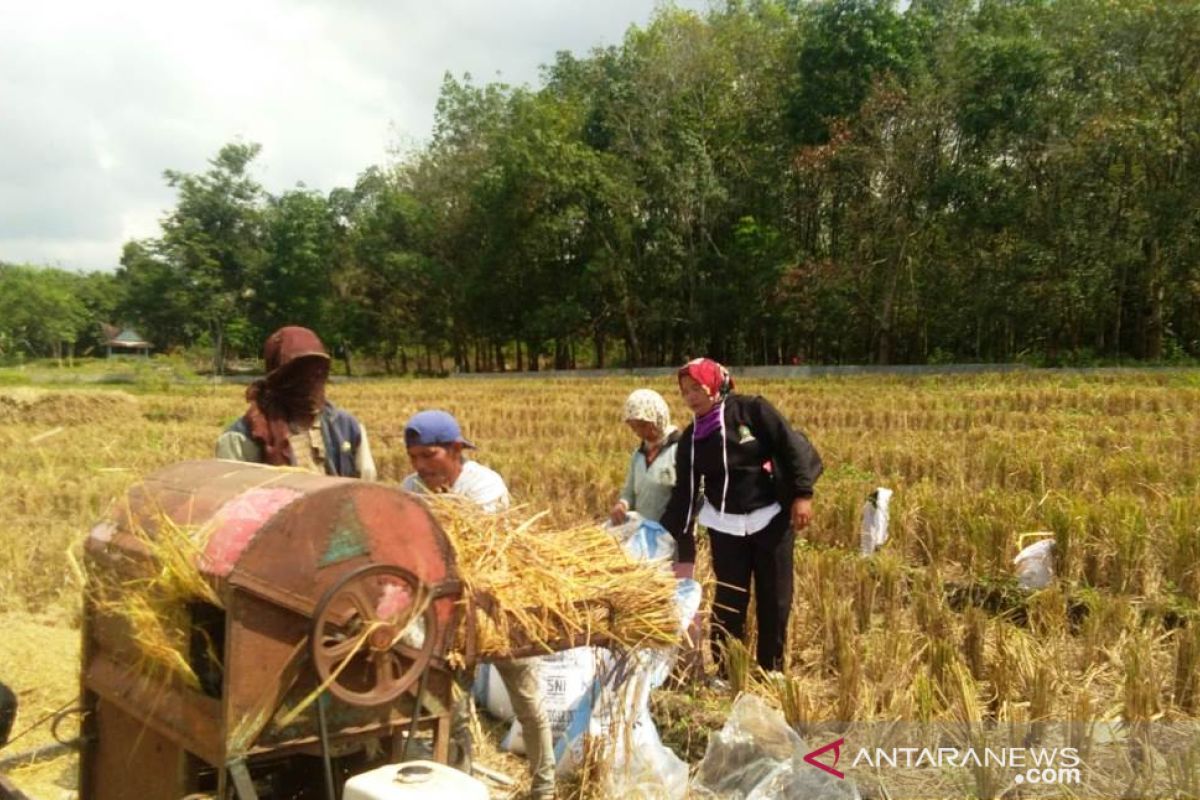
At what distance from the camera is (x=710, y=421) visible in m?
4.50

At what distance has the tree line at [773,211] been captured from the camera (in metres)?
26.8

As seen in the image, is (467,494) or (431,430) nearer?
(431,430)

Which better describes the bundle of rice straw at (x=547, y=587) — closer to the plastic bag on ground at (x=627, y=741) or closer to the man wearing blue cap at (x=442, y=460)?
the plastic bag on ground at (x=627, y=741)

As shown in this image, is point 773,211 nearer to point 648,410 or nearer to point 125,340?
point 648,410

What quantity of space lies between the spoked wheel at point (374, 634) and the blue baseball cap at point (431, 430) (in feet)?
3.62

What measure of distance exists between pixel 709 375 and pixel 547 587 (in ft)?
6.30

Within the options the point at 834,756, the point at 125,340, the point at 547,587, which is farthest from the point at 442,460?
the point at 125,340

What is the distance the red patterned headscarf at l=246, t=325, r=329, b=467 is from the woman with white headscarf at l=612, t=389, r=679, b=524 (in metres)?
1.74

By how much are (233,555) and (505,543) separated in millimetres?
788

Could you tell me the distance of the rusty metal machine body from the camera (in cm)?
225

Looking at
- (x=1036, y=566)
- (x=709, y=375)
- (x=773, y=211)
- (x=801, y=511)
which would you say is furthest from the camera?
(x=773, y=211)

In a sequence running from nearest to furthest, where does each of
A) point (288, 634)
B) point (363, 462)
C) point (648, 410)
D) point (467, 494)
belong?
Result: 1. point (288, 634)
2. point (467, 494)
3. point (363, 462)
4. point (648, 410)

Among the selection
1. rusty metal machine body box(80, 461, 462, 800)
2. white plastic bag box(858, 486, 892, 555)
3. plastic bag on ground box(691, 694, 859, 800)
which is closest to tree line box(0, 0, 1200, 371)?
white plastic bag box(858, 486, 892, 555)

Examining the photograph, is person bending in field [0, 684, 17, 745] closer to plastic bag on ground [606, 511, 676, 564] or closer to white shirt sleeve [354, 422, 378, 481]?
white shirt sleeve [354, 422, 378, 481]
